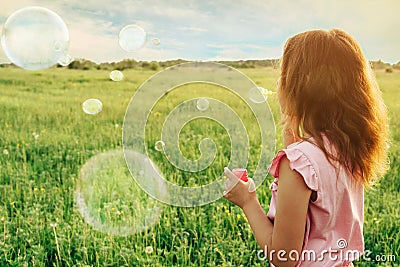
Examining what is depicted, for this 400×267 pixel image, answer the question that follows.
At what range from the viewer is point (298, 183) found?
4.00ft

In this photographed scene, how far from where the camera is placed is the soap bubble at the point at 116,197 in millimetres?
2551

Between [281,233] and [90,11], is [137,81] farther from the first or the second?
[281,233]

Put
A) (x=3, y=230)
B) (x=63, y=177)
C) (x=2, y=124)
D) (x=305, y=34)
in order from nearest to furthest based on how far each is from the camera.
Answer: (x=305, y=34), (x=3, y=230), (x=63, y=177), (x=2, y=124)

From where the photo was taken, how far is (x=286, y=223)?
1.24m

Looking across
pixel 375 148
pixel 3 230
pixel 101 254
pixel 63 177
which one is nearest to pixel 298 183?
pixel 375 148

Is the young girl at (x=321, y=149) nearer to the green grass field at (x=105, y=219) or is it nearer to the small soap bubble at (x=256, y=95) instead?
the green grass field at (x=105, y=219)

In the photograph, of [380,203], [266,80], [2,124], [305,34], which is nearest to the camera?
[305,34]

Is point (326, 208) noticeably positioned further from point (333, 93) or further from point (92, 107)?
point (92, 107)

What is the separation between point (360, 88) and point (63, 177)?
2226 millimetres

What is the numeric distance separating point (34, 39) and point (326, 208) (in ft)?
9.01

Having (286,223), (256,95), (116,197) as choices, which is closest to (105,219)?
(116,197)

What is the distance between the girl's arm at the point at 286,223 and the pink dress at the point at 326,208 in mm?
22

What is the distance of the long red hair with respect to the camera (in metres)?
1.28

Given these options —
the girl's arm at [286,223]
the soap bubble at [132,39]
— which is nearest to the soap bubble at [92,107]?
the soap bubble at [132,39]
